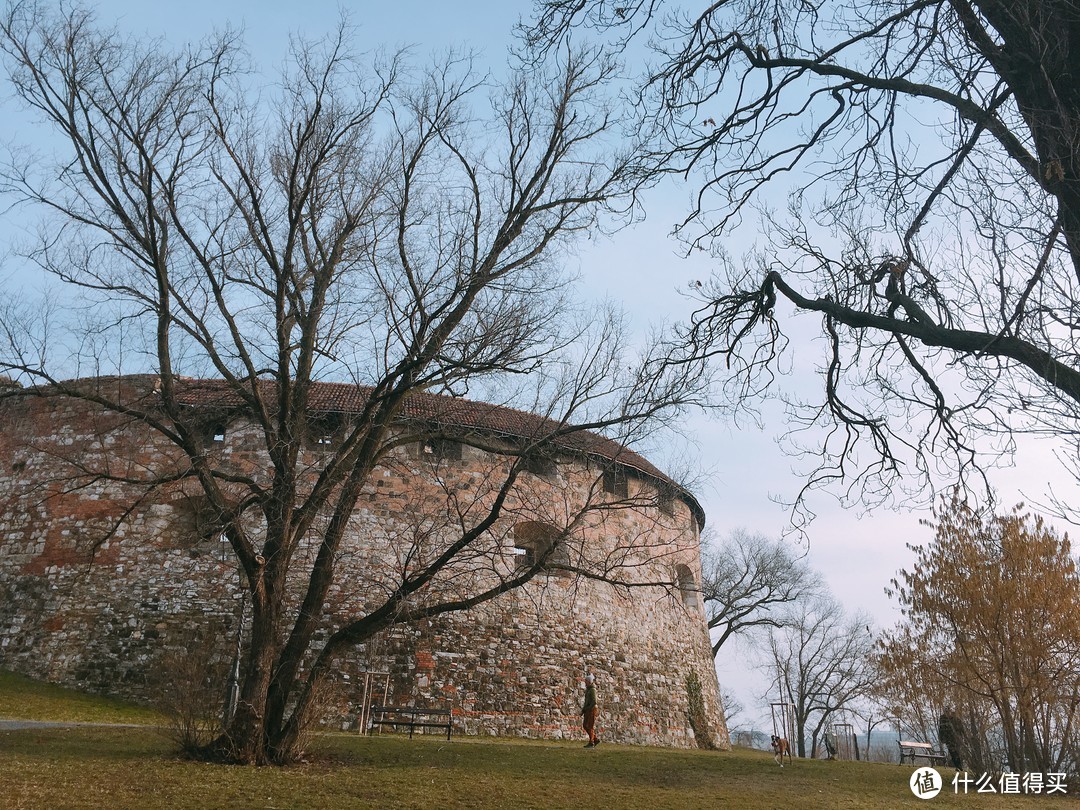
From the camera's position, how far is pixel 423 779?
24.4 ft

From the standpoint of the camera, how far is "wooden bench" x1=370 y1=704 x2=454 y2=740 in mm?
10938

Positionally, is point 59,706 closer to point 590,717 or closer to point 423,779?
point 423,779

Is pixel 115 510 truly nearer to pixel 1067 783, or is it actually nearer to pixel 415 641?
pixel 415 641

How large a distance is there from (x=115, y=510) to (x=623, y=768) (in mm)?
9441

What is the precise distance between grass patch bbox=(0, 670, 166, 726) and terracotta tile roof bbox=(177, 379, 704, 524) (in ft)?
14.6

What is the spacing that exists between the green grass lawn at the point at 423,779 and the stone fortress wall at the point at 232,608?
2566 mm

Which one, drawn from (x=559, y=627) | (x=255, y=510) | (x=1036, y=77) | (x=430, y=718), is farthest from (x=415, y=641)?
(x=1036, y=77)

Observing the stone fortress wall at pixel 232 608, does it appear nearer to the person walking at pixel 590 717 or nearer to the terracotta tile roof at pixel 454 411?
the terracotta tile roof at pixel 454 411

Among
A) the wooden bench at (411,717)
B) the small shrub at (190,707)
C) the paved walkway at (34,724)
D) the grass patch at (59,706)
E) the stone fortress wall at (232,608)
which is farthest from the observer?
the stone fortress wall at (232,608)

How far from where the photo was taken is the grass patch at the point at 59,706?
36.2 ft

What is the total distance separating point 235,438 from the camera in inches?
563

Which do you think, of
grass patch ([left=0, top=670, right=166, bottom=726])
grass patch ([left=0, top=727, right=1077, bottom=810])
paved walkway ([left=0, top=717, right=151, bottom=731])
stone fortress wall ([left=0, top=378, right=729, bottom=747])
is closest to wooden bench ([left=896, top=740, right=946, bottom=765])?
grass patch ([left=0, top=727, right=1077, bottom=810])

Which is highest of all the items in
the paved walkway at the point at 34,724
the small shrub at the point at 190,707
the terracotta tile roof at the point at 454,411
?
the terracotta tile roof at the point at 454,411

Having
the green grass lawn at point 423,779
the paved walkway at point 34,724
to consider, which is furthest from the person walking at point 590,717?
the paved walkway at point 34,724
